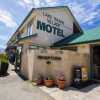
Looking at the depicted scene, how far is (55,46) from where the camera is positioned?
54.5ft

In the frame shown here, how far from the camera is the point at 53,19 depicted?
17.7 metres

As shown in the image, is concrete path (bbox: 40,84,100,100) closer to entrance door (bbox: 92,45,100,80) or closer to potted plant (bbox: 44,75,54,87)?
potted plant (bbox: 44,75,54,87)

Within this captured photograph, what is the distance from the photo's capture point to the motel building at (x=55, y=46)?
1112 cm

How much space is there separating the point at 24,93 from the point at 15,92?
0.55 meters

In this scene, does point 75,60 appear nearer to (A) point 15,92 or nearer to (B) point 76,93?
(B) point 76,93

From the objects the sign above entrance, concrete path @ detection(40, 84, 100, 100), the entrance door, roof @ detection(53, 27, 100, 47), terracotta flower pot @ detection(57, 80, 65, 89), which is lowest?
concrete path @ detection(40, 84, 100, 100)

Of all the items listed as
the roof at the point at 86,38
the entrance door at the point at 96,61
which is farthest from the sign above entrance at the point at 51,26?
the entrance door at the point at 96,61

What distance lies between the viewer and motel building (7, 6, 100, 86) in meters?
11.1

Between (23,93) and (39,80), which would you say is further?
(39,80)

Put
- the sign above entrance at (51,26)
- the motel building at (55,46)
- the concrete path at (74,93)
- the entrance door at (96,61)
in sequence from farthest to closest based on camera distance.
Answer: the sign above entrance at (51,26)
the entrance door at (96,61)
the motel building at (55,46)
the concrete path at (74,93)

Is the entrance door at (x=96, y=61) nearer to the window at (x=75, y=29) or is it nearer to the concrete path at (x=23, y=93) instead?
the concrete path at (x=23, y=93)

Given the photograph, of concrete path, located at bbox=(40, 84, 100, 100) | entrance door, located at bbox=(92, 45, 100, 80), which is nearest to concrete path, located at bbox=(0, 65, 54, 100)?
concrete path, located at bbox=(40, 84, 100, 100)

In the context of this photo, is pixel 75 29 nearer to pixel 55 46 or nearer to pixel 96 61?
pixel 55 46

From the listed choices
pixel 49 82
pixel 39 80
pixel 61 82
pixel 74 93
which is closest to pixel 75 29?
pixel 39 80
